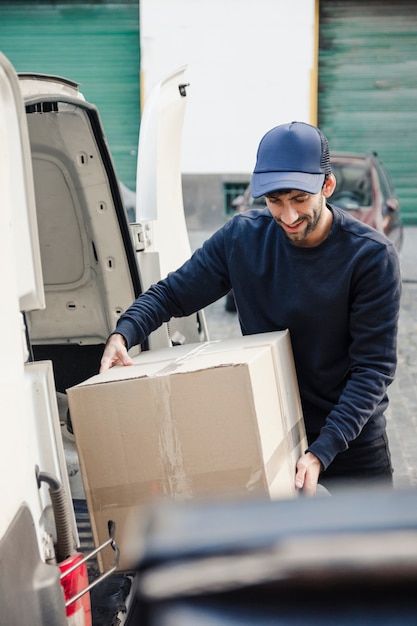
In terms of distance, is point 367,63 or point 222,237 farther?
point 367,63

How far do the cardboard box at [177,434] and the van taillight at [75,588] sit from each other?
17 centimetres

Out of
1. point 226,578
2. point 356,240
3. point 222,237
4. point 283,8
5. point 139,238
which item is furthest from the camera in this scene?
point 283,8

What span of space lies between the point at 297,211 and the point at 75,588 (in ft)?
3.86

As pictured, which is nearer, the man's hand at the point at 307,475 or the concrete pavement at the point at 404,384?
the man's hand at the point at 307,475

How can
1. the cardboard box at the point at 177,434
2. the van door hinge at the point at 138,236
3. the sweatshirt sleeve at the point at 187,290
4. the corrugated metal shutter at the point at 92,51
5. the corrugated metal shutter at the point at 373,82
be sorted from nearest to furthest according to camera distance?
1. the cardboard box at the point at 177,434
2. the sweatshirt sleeve at the point at 187,290
3. the van door hinge at the point at 138,236
4. the corrugated metal shutter at the point at 373,82
5. the corrugated metal shutter at the point at 92,51

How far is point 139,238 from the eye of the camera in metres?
3.62

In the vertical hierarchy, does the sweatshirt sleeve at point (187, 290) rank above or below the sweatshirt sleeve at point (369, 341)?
above

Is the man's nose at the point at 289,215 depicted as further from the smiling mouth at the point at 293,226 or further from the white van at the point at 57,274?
the white van at the point at 57,274

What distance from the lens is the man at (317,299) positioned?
254 cm

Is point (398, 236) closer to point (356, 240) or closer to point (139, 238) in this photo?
point (139, 238)

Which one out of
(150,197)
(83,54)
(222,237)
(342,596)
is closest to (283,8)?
(83,54)

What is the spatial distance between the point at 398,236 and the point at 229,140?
5043 millimetres

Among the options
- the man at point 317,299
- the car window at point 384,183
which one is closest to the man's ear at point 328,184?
the man at point 317,299

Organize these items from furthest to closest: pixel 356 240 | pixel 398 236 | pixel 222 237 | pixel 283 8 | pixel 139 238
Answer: pixel 283 8 < pixel 398 236 < pixel 139 238 < pixel 222 237 < pixel 356 240
